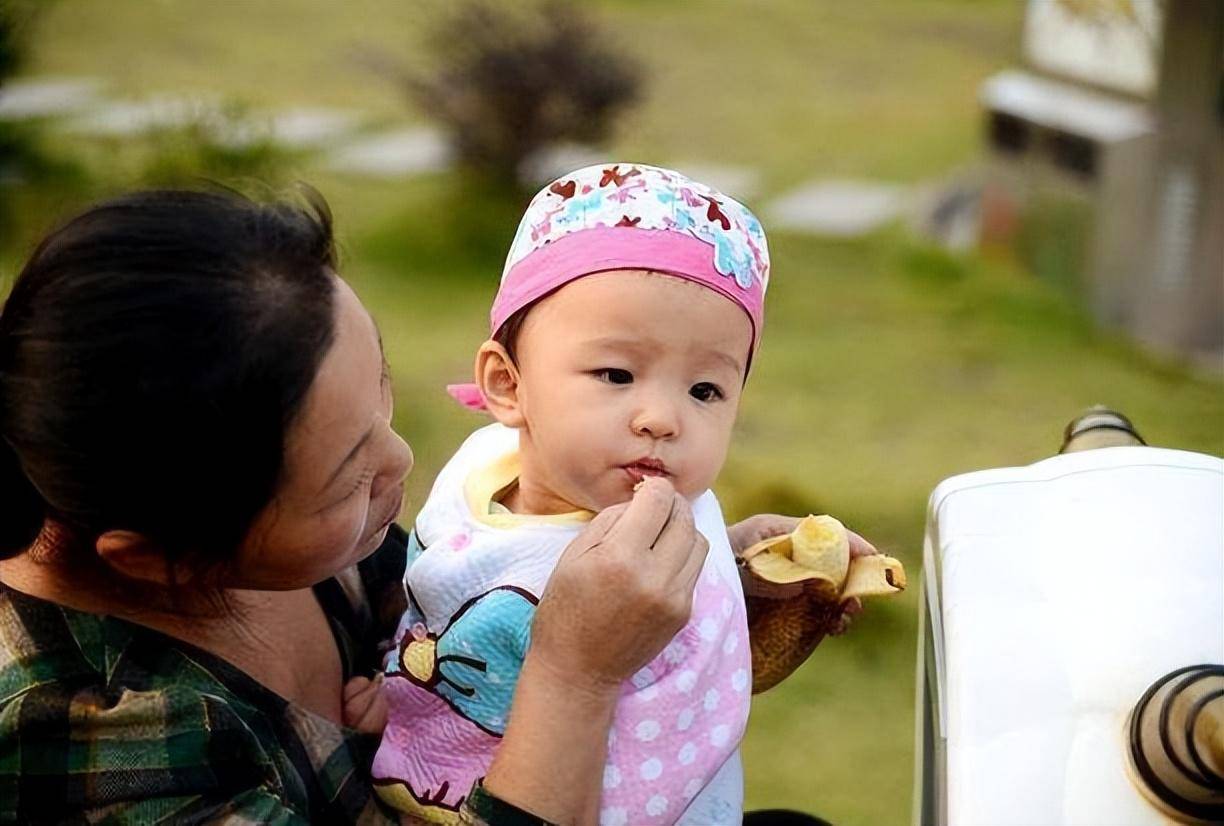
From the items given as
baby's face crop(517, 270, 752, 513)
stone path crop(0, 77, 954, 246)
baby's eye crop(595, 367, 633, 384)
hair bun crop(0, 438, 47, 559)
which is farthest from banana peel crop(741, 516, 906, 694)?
stone path crop(0, 77, 954, 246)

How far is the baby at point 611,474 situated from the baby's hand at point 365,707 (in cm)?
2

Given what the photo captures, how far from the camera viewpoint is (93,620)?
1.21 meters

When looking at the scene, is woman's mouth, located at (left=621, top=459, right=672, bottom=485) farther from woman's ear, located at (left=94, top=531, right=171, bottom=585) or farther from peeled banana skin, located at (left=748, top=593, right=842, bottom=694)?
woman's ear, located at (left=94, top=531, right=171, bottom=585)

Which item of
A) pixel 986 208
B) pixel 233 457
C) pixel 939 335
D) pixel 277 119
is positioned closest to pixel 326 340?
pixel 233 457

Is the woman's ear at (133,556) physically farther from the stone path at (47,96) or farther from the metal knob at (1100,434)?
the stone path at (47,96)

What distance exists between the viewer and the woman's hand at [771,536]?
1.51 m

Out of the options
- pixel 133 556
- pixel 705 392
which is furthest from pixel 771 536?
pixel 133 556

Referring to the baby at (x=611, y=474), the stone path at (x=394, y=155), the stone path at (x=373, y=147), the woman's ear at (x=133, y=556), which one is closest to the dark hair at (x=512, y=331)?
the baby at (x=611, y=474)

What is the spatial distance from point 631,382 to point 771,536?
292mm

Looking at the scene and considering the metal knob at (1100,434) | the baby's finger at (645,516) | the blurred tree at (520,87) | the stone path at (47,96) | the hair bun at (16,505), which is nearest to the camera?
the hair bun at (16,505)

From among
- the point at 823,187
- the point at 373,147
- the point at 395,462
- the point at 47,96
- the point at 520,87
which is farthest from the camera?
the point at 47,96

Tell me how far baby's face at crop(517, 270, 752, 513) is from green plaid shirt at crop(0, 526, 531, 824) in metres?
0.33

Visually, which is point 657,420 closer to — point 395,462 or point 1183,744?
point 395,462

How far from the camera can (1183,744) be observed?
3.46 ft
